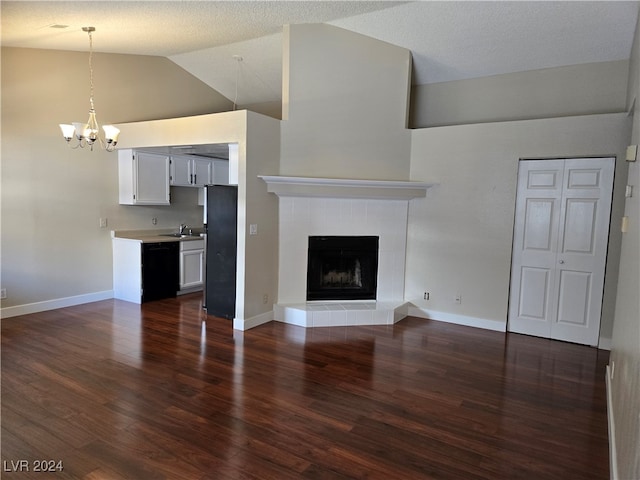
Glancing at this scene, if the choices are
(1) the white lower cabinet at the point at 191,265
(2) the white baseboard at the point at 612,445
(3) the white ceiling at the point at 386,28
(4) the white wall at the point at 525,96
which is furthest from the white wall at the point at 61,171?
(2) the white baseboard at the point at 612,445

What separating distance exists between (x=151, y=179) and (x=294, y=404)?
4332mm

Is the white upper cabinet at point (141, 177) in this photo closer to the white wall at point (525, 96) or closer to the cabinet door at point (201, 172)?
the cabinet door at point (201, 172)

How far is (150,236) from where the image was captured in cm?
614

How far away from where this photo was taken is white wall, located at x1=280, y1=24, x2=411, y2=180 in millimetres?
4719

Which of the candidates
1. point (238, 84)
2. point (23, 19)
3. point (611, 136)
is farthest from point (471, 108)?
point (23, 19)

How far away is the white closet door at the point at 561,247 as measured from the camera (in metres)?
4.27

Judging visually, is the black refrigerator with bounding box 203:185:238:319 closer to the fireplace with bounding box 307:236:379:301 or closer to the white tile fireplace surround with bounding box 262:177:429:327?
the white tile fireplace surround with bounding box 262:177:429:327

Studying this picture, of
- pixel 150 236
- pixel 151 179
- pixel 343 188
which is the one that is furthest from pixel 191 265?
pixel 343 188

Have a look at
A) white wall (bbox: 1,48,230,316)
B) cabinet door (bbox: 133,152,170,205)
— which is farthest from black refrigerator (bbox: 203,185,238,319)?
white wall (bbox: 1,48,230,316)

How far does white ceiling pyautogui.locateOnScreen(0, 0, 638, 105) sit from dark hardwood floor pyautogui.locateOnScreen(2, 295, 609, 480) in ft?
10.3

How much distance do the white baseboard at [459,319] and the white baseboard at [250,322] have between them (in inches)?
77.3

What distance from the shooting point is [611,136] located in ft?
13.5

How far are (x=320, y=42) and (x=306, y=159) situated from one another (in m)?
1.39

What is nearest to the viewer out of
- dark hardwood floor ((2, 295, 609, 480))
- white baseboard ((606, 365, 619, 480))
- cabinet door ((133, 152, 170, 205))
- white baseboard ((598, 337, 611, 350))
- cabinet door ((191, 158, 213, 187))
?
white baseboard ((606, 365, 619, 480))
